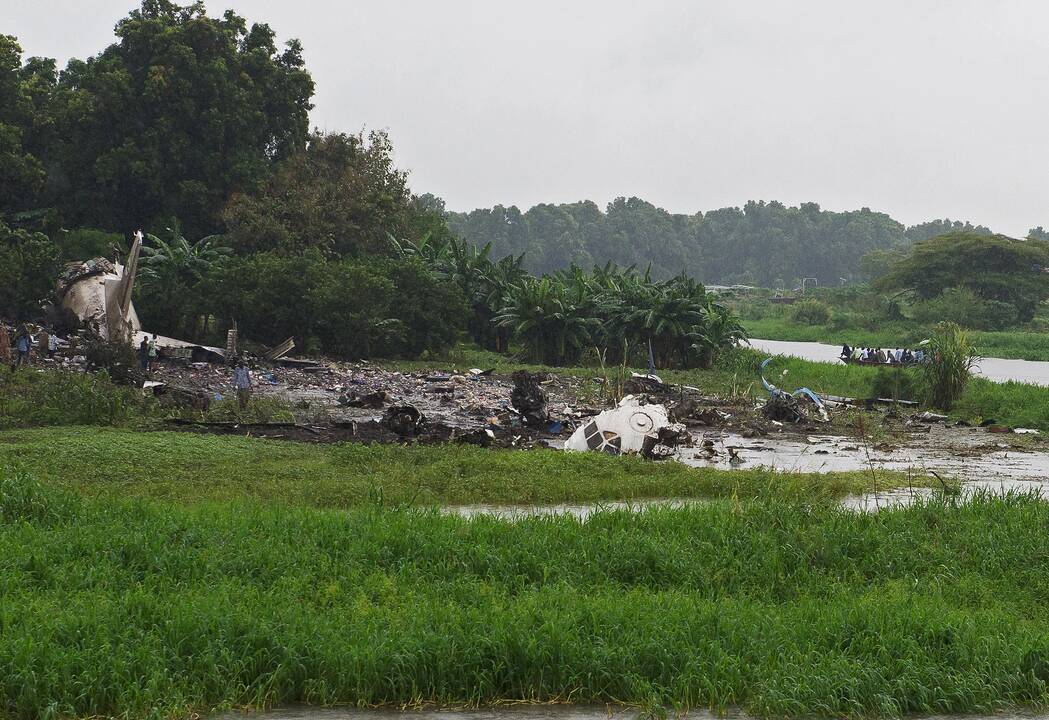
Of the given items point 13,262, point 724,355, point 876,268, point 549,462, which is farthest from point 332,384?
point 876,268

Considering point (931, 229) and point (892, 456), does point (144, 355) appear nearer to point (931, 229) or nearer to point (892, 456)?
point (892, 456)

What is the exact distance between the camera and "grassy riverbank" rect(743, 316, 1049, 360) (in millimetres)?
46844

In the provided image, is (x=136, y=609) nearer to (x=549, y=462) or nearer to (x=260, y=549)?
(x=260, y=549)

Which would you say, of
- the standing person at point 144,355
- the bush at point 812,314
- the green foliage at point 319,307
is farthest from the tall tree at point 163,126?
the bush at point 812,314

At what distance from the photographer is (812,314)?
68312 mm

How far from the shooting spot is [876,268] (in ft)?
330

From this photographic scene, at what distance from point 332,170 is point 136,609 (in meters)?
A: 34.8

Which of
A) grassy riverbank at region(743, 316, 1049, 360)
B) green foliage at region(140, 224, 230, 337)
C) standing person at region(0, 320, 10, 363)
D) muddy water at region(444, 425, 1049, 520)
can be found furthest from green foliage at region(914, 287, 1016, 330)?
standing person at region(0, 320, 10, 363)

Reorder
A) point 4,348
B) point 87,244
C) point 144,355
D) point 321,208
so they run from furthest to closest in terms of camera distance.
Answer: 1. point 321,208
2. point 87,244
3. point 144,355
4. point 4,348

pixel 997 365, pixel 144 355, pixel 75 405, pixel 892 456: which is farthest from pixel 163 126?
pixel 997 365

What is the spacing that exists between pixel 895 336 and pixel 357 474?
46.5 m

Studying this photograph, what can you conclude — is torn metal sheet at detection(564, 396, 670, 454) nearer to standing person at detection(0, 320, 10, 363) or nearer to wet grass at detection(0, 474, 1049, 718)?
wet grass at detection(0, 474, 1049, 718)

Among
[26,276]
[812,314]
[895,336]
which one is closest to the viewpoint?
[26,276]

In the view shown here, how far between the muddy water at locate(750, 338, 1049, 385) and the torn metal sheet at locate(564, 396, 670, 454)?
14.8m
